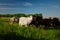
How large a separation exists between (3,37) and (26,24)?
18.3ft

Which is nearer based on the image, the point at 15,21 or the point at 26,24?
the point at 26,24

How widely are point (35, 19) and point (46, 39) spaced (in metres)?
6.08

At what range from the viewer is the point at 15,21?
16.8 metres

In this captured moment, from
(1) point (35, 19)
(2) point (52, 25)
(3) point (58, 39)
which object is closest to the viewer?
(3) point (58, 39)

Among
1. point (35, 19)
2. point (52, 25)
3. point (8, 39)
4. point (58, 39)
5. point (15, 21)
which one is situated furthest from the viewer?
point (15, 21)

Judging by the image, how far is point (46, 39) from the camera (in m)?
7.96

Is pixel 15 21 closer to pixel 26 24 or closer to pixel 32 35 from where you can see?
pixel 26 24

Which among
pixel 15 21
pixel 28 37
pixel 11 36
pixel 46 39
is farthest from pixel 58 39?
pixel 15 21

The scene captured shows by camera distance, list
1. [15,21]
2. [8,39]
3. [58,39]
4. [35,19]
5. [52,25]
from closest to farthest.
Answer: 1. [8,39]
2. [58,39]
3. [52,25]
4. [35,19]
5. [15,21]

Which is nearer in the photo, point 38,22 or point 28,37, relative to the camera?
point 28,37

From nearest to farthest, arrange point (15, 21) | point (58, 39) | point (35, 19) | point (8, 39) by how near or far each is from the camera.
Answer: point (8, 39)
point (58, 39)
point (35, 19)
point (15, 21)

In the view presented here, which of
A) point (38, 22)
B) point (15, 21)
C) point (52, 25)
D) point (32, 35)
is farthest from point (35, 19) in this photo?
point (32, 35)

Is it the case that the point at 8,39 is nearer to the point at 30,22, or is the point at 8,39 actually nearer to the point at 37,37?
the point at 37,37

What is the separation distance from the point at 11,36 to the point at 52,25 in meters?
5.45
